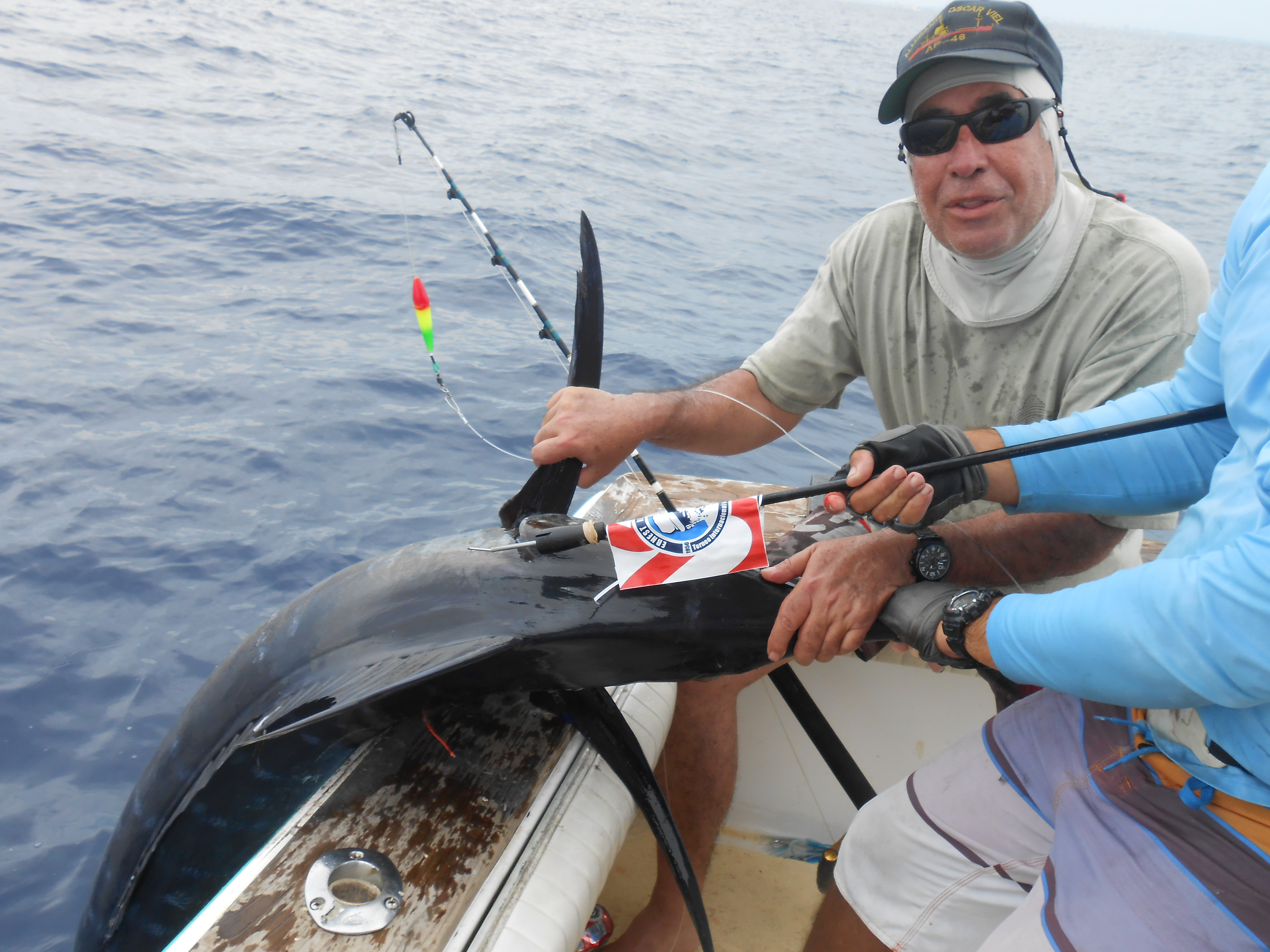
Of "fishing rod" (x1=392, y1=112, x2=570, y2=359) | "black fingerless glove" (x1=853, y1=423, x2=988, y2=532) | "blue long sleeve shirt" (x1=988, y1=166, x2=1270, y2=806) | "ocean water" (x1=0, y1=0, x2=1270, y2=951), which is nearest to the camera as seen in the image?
"blue long sleeve shirt" (x1=988, y1=166, x2=1270, y2=806)

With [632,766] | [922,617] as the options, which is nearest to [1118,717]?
[922,617]

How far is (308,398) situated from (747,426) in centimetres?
348

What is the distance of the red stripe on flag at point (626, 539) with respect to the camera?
1802 mm

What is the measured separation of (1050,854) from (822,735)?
0.86 m

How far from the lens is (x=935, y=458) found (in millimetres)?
1969

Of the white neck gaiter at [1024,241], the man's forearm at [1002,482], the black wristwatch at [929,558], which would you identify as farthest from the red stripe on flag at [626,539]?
the white neck gaiter at [1024,241]

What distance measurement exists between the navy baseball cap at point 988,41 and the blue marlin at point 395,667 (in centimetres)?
136

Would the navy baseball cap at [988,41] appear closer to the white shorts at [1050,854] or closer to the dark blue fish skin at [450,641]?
the dark blue fish skin at [450,641]

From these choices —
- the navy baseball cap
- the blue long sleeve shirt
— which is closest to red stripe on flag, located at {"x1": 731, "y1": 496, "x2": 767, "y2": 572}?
the blue long sleeve shirt

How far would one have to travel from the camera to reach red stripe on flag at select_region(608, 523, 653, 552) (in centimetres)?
180

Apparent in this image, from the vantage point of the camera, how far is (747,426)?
2926 mm

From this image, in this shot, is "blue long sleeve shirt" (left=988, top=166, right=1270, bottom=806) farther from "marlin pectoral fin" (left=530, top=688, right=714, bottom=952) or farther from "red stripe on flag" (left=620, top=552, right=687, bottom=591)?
"marlin pectoral fin" (left=530, top=688, right=714, bottom=952)

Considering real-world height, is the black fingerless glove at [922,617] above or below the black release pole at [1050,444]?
below

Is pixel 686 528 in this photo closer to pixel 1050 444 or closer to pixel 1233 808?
pixel 1050 444
